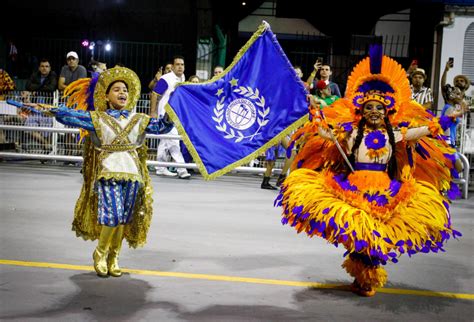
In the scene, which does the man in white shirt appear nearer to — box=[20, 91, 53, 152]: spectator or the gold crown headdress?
box=[20, 91, 53, 152]: spectator

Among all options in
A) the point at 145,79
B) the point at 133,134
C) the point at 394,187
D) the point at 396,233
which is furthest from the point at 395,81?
the point at 145,79

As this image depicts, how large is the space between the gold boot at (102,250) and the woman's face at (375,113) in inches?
81.9

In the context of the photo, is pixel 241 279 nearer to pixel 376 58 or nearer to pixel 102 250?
pixel 102 250

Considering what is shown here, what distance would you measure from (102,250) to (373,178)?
2.06 metres

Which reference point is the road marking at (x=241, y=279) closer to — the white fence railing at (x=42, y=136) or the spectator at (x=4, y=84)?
the white fence railing at (x=42, y=136)

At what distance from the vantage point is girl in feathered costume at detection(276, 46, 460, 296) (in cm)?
426

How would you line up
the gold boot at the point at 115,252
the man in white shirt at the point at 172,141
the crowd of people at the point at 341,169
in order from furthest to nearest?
the man in white shirt at the point at 172,141 < the gold boot at the point at 115,252 < the crowd of people at the point at 341,169

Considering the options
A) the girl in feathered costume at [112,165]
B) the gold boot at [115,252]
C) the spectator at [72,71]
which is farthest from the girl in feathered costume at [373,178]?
the spectator at [72,71]

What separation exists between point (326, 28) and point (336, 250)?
14.7 meters

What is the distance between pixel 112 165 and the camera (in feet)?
15.3

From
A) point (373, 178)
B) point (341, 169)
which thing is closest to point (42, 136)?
point (341, 169)

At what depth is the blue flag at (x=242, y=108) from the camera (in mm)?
4918

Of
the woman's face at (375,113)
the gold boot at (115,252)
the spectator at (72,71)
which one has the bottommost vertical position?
the gold boot at (115,252)

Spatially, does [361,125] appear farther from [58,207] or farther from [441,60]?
[441,60]
